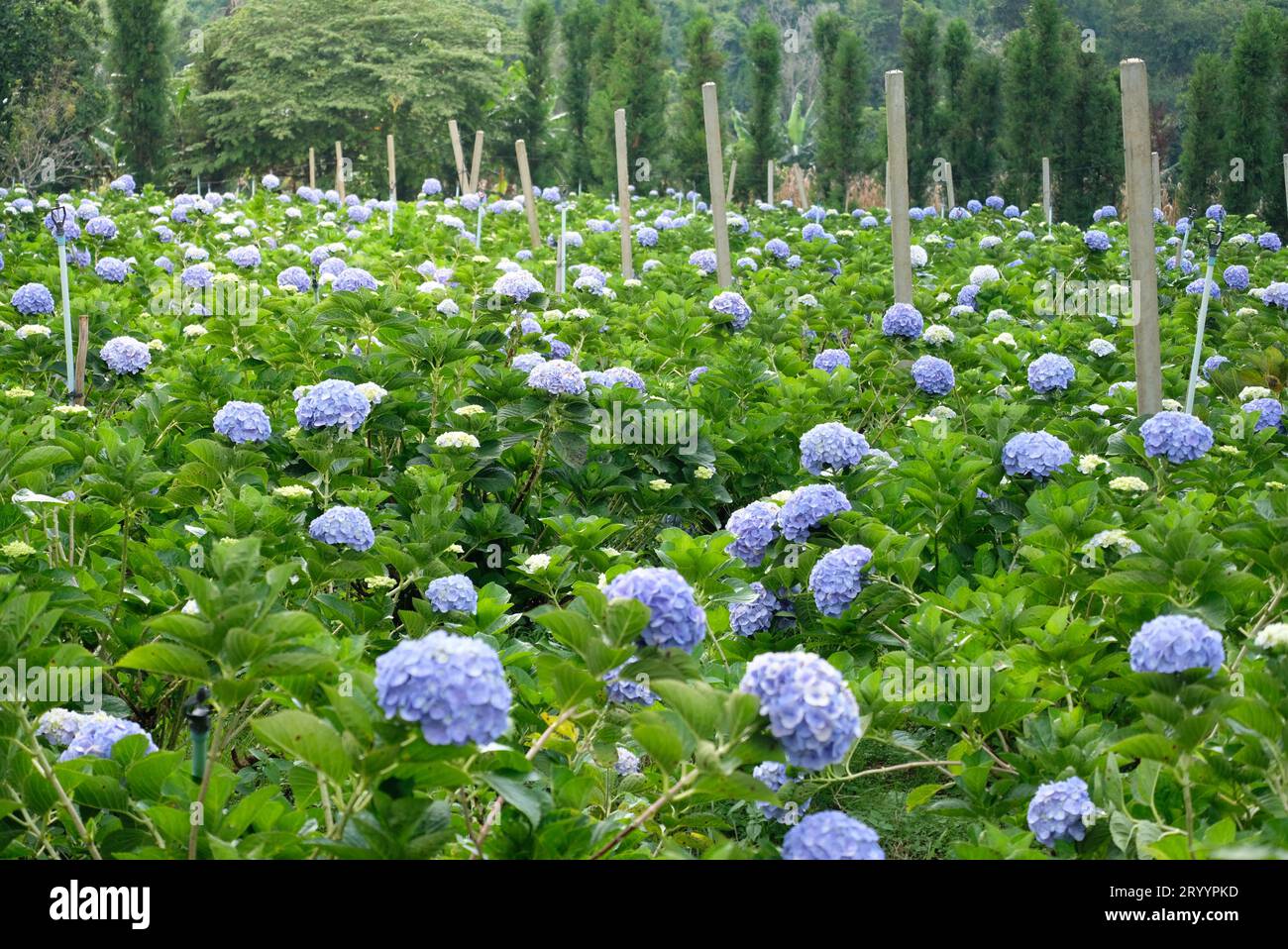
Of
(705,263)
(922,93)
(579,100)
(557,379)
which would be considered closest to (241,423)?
(557,379)

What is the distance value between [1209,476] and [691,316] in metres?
2.65

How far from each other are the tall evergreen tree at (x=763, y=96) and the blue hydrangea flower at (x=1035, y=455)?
16750 mm

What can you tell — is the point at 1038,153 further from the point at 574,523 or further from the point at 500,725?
the point at 500,725

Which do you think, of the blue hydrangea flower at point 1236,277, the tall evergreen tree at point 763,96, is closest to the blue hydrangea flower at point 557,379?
the blue hydrangea flower at point 1236,277

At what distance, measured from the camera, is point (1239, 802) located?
2109 mm

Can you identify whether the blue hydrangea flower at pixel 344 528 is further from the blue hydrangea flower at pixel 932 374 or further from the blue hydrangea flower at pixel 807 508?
the blue hydrangea flower at pixel 932 374

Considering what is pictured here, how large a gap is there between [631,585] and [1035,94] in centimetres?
1797

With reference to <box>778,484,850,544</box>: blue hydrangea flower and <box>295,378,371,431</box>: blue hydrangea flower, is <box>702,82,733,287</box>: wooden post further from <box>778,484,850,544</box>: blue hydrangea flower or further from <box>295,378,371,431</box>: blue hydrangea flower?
<box>778,484,850,544</box>: blue hydrangea flower

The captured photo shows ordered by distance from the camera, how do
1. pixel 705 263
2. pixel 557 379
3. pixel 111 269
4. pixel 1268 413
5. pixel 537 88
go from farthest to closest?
pixel 537 88
pixel 705 263
pixel 111 269
pixel 1268 413
pixel 557 379

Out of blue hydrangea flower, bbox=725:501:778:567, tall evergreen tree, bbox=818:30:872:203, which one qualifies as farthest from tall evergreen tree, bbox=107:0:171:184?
blue hydrangea flower, bbox=725:501:778:567

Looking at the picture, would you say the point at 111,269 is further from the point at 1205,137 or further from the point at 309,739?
the point at 1205,137

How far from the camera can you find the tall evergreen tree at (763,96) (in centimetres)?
1964

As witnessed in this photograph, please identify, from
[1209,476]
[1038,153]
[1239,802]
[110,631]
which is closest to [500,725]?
[1239,802]

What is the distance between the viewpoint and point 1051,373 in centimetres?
440
